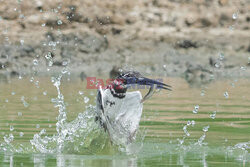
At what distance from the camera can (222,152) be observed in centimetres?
867

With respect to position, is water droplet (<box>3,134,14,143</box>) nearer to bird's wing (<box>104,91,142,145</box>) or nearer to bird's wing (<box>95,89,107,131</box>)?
bird's wing (<box>95,89,107,131</box>)

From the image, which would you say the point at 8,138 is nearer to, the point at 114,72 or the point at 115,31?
the point at 114,72

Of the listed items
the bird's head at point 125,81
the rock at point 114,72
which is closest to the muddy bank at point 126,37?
the rock at point 114,72

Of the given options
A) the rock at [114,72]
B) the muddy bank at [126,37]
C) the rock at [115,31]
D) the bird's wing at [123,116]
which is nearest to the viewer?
the bird's wing at [123,116]

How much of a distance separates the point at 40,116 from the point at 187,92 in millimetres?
5892

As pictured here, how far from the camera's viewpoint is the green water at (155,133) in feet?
26.5

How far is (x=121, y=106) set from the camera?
28.3 ft

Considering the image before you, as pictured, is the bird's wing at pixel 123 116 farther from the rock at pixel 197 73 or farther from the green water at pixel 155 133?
the rock at pixel 197 73

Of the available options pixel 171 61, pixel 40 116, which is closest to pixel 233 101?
pixel 40 116

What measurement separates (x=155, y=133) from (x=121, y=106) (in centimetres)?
174

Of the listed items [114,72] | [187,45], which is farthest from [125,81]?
[187,45]

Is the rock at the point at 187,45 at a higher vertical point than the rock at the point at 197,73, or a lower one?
higher

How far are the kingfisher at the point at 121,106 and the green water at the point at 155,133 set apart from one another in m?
0.18

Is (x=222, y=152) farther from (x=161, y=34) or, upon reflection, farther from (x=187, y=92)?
(x=161, y=34)
